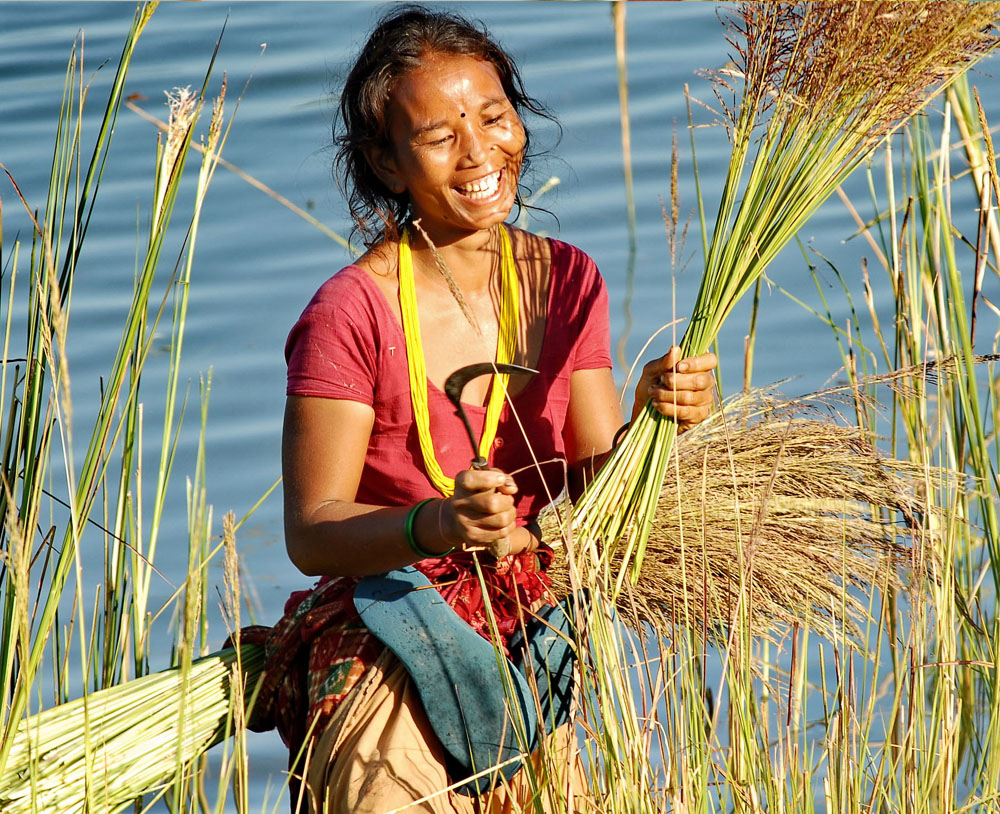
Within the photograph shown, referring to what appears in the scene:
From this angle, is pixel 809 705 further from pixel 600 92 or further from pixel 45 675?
pixel 600 92

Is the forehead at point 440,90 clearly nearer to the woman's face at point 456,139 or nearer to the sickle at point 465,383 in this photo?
the woman's face at point 456,139

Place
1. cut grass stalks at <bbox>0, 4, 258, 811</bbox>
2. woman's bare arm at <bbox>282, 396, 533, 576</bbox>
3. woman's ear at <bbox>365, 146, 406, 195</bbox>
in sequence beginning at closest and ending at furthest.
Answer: cut grass stalks at <bbox>0, 4, 258, 811</bbox>, woman's bare arm at <bbox>282, 396, 533, 576</bbox>, woman's ear at <bbox>365, 146, 406, 195</bbox>

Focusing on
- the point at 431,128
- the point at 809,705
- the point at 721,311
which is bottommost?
the point at 809,705

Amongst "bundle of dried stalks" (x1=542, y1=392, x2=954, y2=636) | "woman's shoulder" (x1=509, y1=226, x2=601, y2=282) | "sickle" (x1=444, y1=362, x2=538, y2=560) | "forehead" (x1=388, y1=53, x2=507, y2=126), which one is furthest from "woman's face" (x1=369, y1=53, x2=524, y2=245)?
"bundle of dried stalks" (x1=542, y1=392, x2=954, y2=636)

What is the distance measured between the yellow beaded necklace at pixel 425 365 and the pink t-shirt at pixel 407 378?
0.01 metres

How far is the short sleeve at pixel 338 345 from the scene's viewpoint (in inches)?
66.6

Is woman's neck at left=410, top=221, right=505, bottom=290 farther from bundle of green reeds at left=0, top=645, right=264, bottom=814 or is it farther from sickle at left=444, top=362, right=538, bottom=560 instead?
bundle of green reeds at left=0, top=645, right=264, bottom=814

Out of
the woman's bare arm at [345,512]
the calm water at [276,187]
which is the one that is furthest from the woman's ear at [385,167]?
the calm water at [276,187]

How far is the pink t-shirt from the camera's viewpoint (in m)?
1.71

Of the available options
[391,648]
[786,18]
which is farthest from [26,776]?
[786,18]

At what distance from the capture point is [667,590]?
174 cm

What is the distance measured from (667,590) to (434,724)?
1.16ft

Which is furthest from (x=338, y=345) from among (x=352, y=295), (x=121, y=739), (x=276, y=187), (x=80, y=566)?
(x=276, y=187)

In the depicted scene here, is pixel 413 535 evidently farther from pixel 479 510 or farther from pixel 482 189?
pixel 482 189
